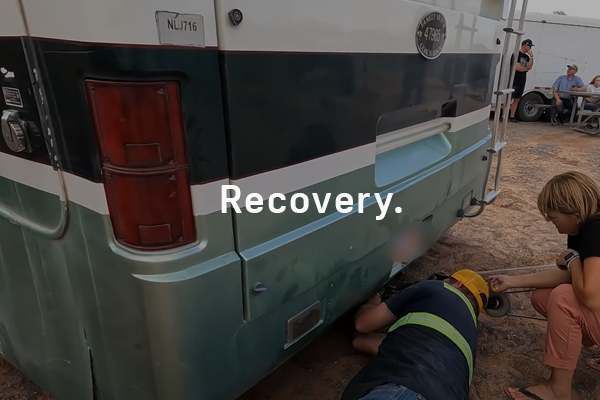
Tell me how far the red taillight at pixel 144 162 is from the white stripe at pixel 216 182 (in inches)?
1.8

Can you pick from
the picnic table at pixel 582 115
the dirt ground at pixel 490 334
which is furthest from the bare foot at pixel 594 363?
the picnic table at pixel 582 115

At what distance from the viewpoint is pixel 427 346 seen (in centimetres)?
182

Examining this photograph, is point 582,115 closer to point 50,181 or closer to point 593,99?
point 593,99

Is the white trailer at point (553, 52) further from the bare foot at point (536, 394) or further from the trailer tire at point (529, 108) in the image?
the bare foot at point (536, 394)

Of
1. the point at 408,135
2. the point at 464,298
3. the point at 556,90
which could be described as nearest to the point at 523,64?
the point at 556,90

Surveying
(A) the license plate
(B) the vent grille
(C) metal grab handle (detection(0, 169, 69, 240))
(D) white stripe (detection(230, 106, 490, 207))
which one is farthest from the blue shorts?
(A) the license plate

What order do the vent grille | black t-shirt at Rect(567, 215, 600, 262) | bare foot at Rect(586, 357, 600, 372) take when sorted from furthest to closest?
bare foot at Rect(586, 357, 600, 372) → black t-shirt at Rect(567, 215, 600, 262) → the vent grille

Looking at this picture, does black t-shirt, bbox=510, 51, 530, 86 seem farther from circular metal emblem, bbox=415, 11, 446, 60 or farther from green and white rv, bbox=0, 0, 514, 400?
green and white rv, bbox=0, 0, 514, 400

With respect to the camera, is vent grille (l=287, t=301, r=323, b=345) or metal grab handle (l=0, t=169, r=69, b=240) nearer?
metal grab handle (l=0, t=169, r=69, b=240)

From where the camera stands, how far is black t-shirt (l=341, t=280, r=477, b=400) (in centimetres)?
168

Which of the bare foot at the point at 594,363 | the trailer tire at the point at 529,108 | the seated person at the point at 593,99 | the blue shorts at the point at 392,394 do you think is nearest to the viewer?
the blue shorts at the point at 392,394

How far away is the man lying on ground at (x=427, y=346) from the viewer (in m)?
1.66

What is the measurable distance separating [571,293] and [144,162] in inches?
84.6

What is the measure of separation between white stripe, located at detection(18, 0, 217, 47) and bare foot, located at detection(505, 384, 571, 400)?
232 centimetres
